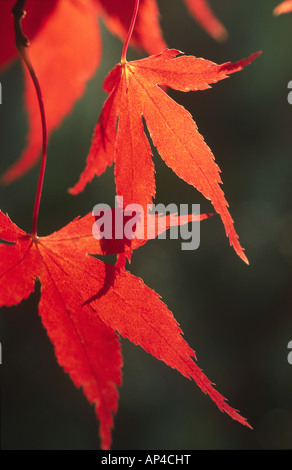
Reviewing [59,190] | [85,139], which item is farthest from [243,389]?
[85,139]

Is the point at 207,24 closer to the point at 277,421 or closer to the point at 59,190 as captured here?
the point at 59,190

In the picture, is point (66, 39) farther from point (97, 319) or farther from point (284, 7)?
point (97, 319)

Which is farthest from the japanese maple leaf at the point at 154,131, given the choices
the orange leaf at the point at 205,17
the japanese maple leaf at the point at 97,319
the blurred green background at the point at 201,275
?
the blurred green background at the point at 201,275

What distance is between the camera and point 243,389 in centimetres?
294

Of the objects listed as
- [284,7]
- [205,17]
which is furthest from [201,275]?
[284,7]

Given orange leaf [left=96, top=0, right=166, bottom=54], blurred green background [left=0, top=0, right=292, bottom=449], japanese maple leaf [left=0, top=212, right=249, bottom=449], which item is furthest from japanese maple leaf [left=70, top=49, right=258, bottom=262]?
blurred green background [left=0, top=0, right=292, bottom=449]

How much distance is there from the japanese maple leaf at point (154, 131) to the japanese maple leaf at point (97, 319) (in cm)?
5

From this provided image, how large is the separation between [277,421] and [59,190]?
2.46 metres

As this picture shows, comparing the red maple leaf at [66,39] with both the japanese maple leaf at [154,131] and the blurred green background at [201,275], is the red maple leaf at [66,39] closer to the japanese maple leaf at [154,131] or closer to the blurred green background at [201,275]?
the japanese maple leaf at [154,131]

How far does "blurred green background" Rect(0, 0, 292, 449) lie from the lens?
9.14 feet

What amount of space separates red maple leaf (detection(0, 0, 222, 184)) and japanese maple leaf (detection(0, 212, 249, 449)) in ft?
0.96

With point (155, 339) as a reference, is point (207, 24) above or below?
above
